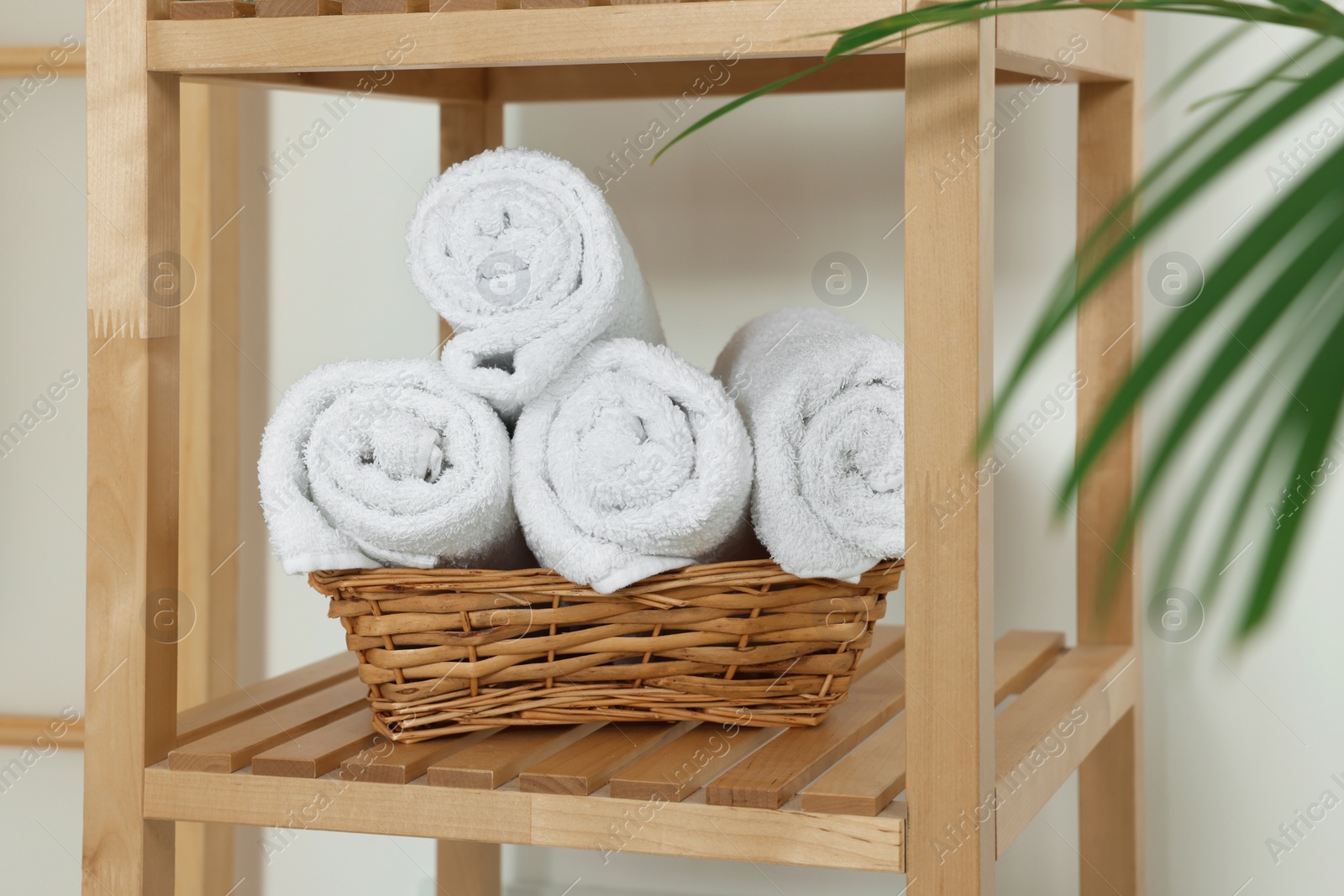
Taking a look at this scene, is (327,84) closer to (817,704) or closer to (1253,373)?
(817,704)

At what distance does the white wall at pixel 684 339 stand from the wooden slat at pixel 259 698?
0.95ft

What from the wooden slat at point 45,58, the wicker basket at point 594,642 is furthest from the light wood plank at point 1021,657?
the wooden slat at point 45,58

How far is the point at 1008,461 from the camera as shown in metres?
1.07

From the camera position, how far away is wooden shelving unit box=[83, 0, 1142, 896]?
59cm

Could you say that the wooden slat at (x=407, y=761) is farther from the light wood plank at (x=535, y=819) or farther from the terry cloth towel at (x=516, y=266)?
the terry cloth towel at (x=516, y=266)

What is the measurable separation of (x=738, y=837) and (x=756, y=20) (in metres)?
0.37

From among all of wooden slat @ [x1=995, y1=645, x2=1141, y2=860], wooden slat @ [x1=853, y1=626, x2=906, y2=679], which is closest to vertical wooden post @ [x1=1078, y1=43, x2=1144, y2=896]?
wooden slat @ [x1=995, y1=645, x2=1141, y2=860]

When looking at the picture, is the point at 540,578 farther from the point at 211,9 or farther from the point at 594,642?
the point at 211,9

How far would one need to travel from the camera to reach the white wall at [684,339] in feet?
3.32

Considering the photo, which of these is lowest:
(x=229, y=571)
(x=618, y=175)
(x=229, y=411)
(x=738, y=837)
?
(x=738, y=837)

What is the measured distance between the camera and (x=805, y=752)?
0.70 metres

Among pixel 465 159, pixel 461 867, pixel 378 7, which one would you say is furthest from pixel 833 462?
pixel 461 867

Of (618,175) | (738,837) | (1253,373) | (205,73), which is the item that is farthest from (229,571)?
(1253,373)

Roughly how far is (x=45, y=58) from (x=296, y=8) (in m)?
0.67
